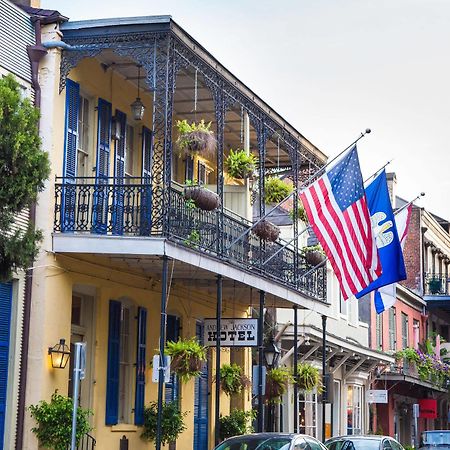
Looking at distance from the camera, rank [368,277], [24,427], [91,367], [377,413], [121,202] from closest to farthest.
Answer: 1. [24,427]
2. [121,202]
3. [91,367]
4. [368,277]
5. [377,413]

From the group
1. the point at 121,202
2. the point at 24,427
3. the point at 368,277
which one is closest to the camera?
the point at 24,427

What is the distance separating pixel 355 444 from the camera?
69.3 feet

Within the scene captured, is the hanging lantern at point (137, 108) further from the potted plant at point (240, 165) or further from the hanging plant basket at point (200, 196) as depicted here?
the hanging plant basket at point (200, 196)

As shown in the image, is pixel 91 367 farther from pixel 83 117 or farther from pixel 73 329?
pixel 83 117

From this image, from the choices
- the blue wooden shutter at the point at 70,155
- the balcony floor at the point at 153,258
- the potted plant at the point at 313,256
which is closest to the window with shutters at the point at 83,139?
the blue wooden shutter at the point at 70,155

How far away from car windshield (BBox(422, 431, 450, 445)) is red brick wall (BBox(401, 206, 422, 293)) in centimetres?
1999

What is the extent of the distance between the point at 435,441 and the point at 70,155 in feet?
46.9

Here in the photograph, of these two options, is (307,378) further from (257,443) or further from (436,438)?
(257,443)

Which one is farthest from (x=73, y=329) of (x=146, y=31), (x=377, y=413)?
(x=377, y=413)

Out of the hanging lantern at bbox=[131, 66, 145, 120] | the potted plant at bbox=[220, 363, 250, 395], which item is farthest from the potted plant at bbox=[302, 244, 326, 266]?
the hanging lantern at bbox=[131, 66, 145, 120]

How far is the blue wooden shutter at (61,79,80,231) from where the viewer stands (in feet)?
58.5

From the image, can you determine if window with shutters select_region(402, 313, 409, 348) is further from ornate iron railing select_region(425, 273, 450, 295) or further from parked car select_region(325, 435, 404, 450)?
parked car select_region(325, 435, 404, 450)

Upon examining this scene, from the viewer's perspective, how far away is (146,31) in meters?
17.7

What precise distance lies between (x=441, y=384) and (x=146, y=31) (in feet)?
103
